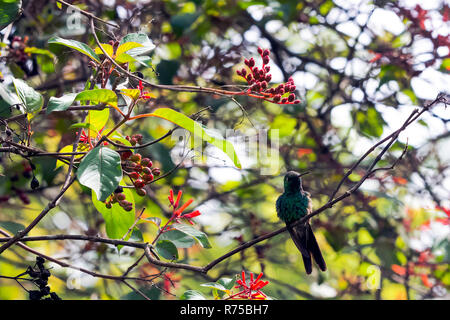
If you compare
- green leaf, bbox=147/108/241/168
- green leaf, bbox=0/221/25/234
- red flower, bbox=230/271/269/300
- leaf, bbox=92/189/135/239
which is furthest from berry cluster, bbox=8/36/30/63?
red flower, bbox=230/271/269/300

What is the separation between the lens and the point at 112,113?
3383mm

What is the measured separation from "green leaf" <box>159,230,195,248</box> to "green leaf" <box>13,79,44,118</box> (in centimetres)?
75

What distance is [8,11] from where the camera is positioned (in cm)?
185

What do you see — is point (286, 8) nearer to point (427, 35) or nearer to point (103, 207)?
point (427, 35)

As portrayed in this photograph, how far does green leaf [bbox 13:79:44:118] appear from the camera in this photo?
63.6 inches

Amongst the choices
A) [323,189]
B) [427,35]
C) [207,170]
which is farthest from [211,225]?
[427,35]

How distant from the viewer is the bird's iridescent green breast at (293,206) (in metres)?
3.06


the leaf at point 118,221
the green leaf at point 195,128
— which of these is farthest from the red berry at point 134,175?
the green leaf at point 195,128

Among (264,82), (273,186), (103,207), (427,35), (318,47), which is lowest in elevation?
(103,207)

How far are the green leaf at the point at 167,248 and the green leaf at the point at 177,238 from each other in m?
0.02

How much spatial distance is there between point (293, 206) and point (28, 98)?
1.91m

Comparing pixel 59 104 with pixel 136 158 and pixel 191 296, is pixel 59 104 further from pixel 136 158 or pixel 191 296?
pixel 191 296

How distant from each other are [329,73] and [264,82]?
2.72 meters

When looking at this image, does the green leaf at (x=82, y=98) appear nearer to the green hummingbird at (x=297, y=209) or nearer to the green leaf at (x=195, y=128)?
the green leaf at (x=195, y=128)
